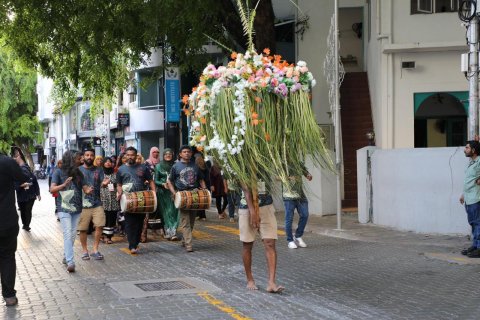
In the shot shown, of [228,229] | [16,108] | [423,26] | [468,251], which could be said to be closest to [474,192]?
[468,251]

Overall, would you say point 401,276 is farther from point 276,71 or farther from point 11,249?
point 11,249

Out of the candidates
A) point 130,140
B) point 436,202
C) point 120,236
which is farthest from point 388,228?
point 130,140

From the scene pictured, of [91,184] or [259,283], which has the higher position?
[91,184]

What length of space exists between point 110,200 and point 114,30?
6837mm

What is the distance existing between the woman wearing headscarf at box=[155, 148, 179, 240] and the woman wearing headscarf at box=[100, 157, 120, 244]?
2.98 feet

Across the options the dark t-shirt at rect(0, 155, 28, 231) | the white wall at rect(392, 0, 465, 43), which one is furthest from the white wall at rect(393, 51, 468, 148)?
the dark t-shirt at rect(0, 155, 28, 231)

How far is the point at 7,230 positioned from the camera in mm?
7641

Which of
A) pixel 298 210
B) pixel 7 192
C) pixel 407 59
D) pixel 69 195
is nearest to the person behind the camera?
pixel 7 192

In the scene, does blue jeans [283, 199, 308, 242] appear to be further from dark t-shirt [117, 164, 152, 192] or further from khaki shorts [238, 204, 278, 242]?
khaki shorts [238, 204, 278, 242]

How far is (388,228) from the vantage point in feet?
46.8

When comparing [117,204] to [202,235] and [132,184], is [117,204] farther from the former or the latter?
[132,184]

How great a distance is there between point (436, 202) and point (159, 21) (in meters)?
8.31

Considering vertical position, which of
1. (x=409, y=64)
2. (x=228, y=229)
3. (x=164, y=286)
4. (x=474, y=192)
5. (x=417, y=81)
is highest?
(x=409, y=64)

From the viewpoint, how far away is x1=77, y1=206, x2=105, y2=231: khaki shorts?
35.9ft
